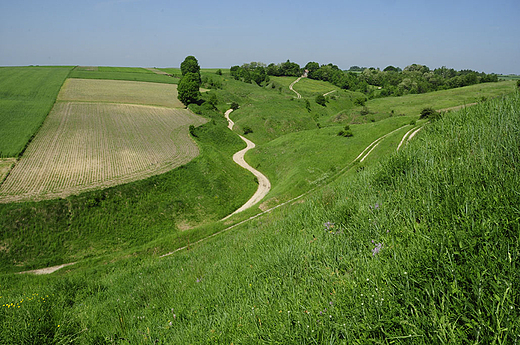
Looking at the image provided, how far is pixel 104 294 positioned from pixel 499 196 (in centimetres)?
1460

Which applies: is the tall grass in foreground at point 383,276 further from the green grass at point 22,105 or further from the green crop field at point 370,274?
the green grass at point 22,105

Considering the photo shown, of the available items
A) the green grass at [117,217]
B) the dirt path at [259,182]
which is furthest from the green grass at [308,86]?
the green grass at [117,217]

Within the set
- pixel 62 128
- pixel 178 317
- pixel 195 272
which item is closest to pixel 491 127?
pixel 178 317

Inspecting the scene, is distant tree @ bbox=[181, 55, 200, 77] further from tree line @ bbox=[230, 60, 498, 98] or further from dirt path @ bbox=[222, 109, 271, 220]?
dirt path @ bbox=[222, 109, 271, 220]

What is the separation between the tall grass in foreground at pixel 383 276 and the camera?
11.4 ft

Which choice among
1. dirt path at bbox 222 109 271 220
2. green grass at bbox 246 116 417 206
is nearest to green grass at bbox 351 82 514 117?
green grass at bbox 246 116 417 206

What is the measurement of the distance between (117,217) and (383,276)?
37.6 meters

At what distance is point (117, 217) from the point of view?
1377 inches

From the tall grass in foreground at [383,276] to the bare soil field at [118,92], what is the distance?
97.3 meters

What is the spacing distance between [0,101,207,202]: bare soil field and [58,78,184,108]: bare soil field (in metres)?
10.9

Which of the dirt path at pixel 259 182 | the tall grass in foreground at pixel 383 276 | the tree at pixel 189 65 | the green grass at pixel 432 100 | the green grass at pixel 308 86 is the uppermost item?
the tree at pixel 189 65

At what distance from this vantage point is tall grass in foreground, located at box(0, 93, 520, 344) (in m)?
3.47

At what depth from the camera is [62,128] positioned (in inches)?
2405

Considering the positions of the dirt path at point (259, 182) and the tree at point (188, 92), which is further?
the tree at point (188, 92)
